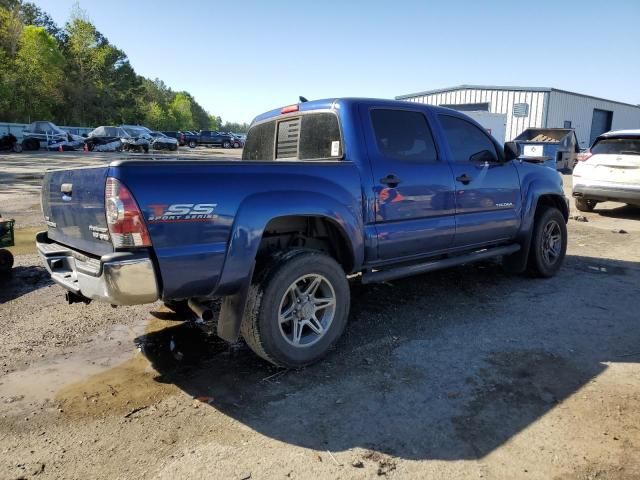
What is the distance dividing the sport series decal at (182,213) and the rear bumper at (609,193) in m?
9.31

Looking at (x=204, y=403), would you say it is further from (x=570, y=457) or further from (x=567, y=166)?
(x=567, y=166)

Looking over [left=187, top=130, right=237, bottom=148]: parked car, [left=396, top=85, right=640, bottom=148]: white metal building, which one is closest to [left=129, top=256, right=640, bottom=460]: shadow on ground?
[left=396, top=85, right=640, bottom=148]: white metal building

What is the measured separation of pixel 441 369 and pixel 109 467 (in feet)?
7.31

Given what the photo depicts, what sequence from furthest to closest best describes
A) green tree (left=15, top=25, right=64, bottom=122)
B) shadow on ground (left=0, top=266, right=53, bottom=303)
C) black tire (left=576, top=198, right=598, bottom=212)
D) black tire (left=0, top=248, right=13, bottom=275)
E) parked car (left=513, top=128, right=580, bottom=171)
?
1. green tree (left=15, top=25, right=64, bottom=122)
2. parked car (left=513, top=128, right=580, bottom=171)
3. black tire (left=576, top=198, right=598, bottom=212)
4. black tire (left=0, top=248, right=13, bottom=275)
5. shadow on ground (left=0, top=266, right=53, bottom=303)

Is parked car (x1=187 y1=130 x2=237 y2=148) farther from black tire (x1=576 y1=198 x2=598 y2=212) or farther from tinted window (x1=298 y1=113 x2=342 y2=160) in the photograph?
tinted window (x1=298 y1=113 x2=342 y2=160)

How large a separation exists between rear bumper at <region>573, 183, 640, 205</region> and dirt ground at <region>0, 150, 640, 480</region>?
5294mm

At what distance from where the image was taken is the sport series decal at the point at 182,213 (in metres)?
2.79

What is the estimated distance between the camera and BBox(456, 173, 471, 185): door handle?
460 centimetres

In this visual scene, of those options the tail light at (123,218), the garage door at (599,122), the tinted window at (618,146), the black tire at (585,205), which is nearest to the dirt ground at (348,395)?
the tail light at (123,218)

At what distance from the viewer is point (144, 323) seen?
441 centimetres

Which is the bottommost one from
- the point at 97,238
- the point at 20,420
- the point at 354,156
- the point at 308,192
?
the point at 20,420

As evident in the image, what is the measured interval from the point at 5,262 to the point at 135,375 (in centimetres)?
326

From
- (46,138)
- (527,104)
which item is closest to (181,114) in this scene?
(46,138)

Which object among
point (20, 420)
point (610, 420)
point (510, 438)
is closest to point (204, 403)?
point (20, 420)
